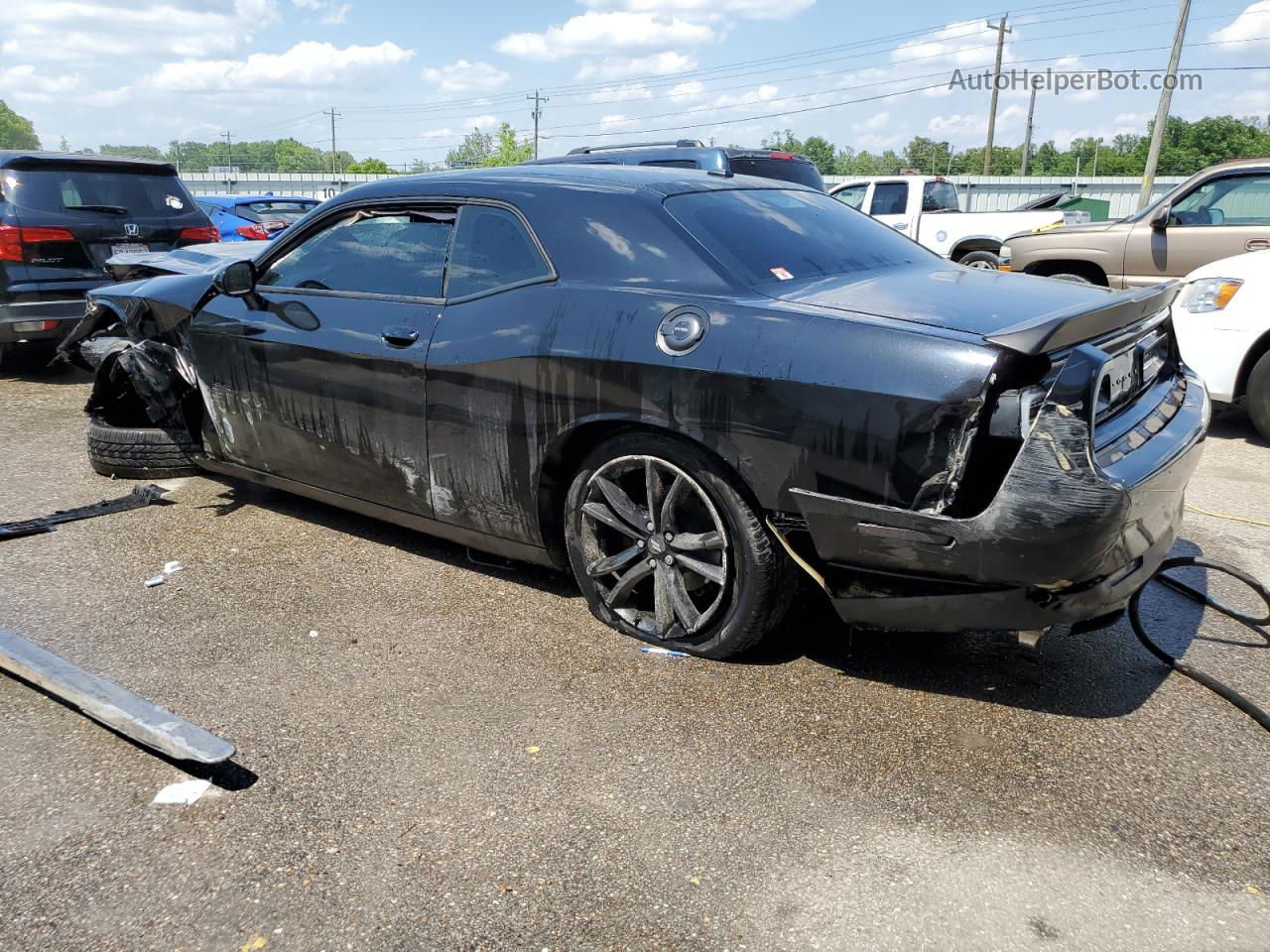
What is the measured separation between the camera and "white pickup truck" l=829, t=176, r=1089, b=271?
14.1 meters

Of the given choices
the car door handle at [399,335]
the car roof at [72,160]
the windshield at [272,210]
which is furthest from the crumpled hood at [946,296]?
the windshield at [272,210]

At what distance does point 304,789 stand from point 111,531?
8.79 ft

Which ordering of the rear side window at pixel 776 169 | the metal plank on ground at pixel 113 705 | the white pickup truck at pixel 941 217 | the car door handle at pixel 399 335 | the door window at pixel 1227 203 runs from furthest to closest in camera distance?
the white pickup truck at pixel 941 217 < the rear side window at pixel 776 169 < the door window at pixel 1227 203 < the car door handle at pixel 399 335 < the metal plank on ground at pixel 113 705

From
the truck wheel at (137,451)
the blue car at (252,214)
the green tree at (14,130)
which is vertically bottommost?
the truck wheel at (137,451)

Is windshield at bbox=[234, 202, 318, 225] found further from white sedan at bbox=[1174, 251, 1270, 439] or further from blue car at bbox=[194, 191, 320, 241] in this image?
white sedan at bbox=[1174, 251, 1270, 439]

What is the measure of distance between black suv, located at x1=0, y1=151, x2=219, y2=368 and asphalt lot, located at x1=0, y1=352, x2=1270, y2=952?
4.53 m

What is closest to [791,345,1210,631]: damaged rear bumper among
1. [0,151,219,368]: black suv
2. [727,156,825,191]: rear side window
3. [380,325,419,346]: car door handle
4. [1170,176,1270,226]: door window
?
[380,325,419,346]: car door handle

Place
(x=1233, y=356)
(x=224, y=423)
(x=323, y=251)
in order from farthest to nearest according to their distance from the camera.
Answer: (x=1233, y=356), (x=224, y=423), (x=323, y=251)

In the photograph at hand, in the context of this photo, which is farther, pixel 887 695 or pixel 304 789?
pixel 887 695

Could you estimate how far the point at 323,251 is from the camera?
420 cm

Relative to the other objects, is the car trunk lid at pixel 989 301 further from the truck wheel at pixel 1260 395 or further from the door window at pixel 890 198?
the door window at pixel 890 198

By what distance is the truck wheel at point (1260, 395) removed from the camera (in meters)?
6.21

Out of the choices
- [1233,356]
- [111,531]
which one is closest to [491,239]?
[111,531]

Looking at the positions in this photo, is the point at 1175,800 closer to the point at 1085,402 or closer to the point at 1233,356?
the point at 1085,402
